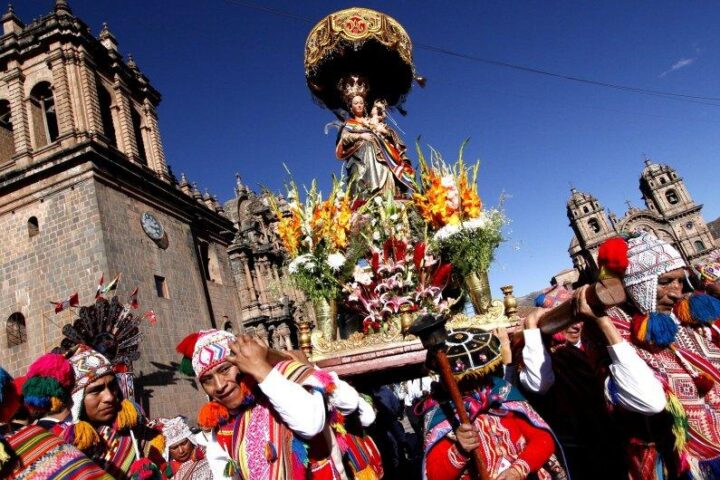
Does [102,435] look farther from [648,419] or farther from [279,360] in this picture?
[648,419]

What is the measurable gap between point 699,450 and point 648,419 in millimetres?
284

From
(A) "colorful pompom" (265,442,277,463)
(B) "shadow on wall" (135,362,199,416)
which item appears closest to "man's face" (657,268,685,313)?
(A) "colorful pompom" (265,442,277,463)

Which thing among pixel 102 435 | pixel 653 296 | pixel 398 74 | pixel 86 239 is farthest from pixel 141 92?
pixel 653 296

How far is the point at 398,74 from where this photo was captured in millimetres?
7496

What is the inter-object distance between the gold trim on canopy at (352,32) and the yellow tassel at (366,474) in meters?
5.63

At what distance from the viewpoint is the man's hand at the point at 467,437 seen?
2525 millimetres

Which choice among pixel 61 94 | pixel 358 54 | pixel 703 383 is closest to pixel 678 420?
pixel 703 383

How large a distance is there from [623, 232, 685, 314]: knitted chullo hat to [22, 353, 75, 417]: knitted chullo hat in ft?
11.8

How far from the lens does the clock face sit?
17881 mm

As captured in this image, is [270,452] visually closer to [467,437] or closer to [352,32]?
[467,437]

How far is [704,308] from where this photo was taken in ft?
9.21

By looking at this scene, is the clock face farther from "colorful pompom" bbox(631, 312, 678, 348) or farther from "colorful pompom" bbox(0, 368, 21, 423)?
"colorful pompom" bbox(631, 312, 678, 348)

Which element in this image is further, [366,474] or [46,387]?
[366,474]

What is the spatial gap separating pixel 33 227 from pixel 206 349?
17.9m
